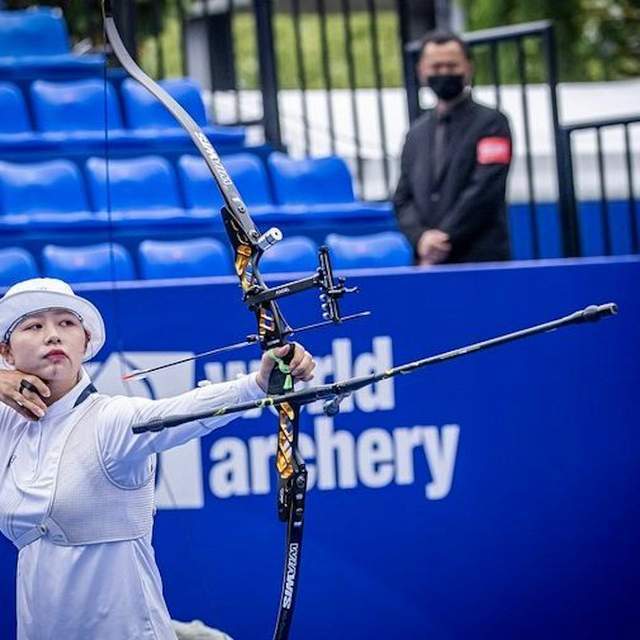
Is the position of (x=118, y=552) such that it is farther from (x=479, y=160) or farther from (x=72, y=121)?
(x=72, y=121)

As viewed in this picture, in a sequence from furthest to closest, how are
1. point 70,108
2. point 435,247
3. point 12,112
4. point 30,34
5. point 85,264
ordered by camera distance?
1. point 30,34
2. point 70,108
3. point 12,112
4. point 435,247
5. point 85,264

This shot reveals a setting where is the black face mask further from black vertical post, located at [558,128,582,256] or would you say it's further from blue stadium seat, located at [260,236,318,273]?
blue stadium seat, located at [260,236,318,273]

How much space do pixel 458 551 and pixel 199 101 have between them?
328 centimetres

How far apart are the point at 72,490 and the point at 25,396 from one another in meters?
0.25

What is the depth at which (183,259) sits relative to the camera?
24.4 ft

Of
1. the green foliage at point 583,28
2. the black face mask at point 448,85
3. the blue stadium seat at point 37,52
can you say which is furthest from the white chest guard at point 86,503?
the green foliage at point 583,28

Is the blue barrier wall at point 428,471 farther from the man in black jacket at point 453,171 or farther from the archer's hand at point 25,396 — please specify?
the archer's hand at point 25,396

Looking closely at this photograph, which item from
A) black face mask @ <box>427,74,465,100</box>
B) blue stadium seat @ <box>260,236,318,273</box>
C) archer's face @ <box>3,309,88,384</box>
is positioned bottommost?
archer's face @ <box>3,309,88,384</box>

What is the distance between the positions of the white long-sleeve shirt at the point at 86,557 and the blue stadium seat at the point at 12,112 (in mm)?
4011

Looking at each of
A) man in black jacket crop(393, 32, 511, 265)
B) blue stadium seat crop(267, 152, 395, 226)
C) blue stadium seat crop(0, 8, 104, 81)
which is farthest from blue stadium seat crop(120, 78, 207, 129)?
man in black jacket crop(393, 32, 511, 265)

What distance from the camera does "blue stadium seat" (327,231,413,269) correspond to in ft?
25.6

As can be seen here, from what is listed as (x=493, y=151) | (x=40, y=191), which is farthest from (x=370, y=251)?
(x=40, y=191)

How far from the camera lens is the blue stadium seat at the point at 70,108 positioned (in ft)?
28.4

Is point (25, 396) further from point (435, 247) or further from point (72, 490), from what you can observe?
point (435, 247)
